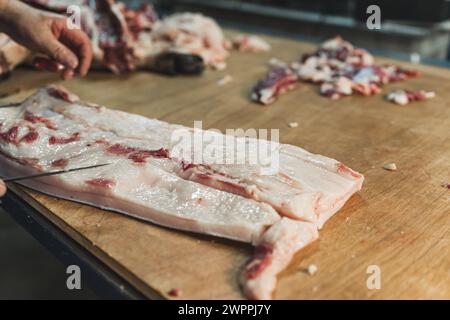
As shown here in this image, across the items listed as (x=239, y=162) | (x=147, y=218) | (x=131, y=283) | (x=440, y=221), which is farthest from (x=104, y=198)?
(x=440, y=221)

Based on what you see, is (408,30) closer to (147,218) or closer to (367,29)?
(367,29)

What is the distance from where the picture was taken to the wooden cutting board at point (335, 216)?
188 cm

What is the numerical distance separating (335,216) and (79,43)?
2141mm

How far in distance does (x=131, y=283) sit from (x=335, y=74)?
2.84 meters

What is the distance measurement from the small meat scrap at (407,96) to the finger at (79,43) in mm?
2299

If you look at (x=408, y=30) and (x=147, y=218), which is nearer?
(x=147, y=218)

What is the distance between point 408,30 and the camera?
225 inches

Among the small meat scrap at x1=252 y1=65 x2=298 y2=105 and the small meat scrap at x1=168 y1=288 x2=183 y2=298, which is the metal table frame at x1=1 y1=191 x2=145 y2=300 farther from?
the small meat scrap at x1=252 y1=65 x2=298 y2=105

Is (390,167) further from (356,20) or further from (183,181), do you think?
(356,20)

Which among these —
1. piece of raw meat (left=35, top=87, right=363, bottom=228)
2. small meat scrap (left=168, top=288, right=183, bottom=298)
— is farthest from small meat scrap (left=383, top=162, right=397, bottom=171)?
small meat scrap (left=168, top=288, right=183, bottom=298)

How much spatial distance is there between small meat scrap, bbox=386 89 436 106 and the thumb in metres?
2.37

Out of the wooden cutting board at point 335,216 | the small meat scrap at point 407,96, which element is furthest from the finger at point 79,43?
the small meat scrap at point 407,96

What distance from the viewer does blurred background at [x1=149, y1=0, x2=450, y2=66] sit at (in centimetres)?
565

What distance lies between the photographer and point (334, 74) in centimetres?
409
